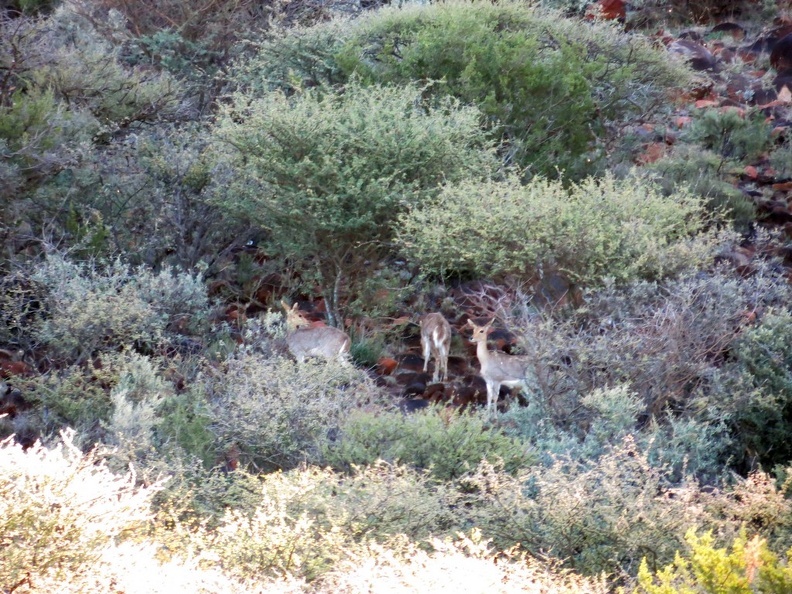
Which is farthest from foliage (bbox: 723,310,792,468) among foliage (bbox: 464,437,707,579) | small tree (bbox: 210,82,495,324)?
small tree (bbox: 210,82,495,324)

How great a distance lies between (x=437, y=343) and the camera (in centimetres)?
1080

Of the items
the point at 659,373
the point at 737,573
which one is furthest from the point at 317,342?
the point at 737,573

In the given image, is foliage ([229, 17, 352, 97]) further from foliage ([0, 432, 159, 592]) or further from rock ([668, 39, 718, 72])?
foliage ([0, 432, 159, 592])

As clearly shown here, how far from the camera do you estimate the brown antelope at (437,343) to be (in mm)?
10805

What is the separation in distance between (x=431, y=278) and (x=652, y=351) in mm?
4591

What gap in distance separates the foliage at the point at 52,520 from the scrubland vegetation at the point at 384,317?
0.05 feet

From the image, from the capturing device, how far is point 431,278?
13.2 meters

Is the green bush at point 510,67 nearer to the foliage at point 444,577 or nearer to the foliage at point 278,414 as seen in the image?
the foliage at point 278,414

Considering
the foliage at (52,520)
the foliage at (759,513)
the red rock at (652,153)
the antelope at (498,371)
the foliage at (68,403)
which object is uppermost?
the foliage at (52,520)

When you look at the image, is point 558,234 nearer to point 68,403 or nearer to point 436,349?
point 436,349

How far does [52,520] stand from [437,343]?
6136 mm

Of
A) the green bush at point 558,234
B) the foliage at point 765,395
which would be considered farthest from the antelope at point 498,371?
the foliage at point 765,395

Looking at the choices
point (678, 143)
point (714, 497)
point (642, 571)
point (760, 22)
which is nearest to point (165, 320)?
point (714, 497)

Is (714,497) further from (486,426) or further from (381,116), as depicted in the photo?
(381,116)
